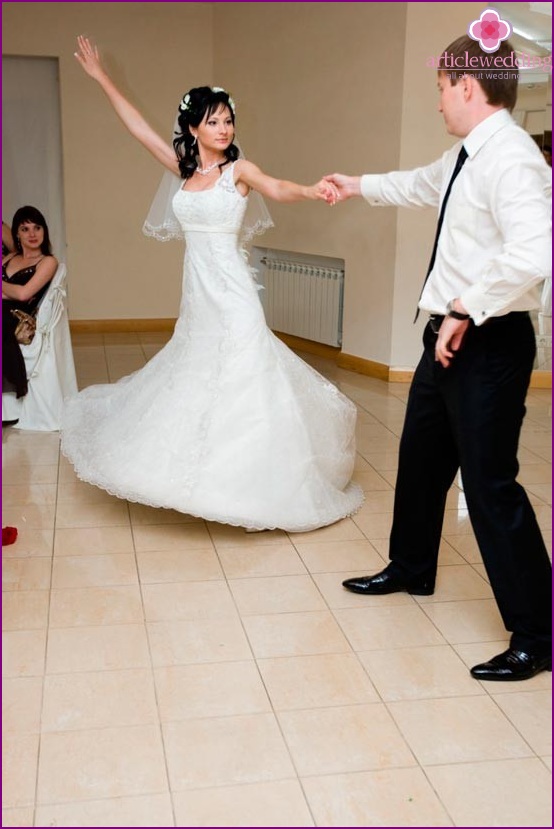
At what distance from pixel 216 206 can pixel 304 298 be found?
3619 mm

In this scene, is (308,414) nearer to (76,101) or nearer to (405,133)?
(405,133)

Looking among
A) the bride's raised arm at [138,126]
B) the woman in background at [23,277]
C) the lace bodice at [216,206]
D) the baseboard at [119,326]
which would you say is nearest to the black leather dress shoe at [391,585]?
the lace bodice at [216,206]

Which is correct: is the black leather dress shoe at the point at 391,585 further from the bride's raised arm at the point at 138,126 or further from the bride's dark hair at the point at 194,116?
the bride's raised arm at the point at 138,126

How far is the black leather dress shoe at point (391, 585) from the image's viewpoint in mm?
3217

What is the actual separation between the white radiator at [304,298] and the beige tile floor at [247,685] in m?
3.18

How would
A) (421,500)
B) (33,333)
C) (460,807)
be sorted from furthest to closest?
1. (33,333)
2. (421,500)
3. (460,807)

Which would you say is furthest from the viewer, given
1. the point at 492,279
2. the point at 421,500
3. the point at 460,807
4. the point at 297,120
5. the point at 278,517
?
the point at 297,120

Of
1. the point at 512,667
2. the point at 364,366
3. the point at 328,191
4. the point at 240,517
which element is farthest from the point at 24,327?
the point at 512,667

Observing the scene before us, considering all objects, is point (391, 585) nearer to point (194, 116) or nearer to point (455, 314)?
point (455, 314)

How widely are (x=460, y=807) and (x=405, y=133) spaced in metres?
4.71

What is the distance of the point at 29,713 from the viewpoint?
8.15 feet

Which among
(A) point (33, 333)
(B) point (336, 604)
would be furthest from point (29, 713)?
(A) point (33, 333)

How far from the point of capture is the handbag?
523 cm

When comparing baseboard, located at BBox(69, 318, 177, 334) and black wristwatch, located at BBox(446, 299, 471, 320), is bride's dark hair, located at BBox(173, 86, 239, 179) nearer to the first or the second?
black wristwatch, located at BBox(446, 299, 471, 320)
